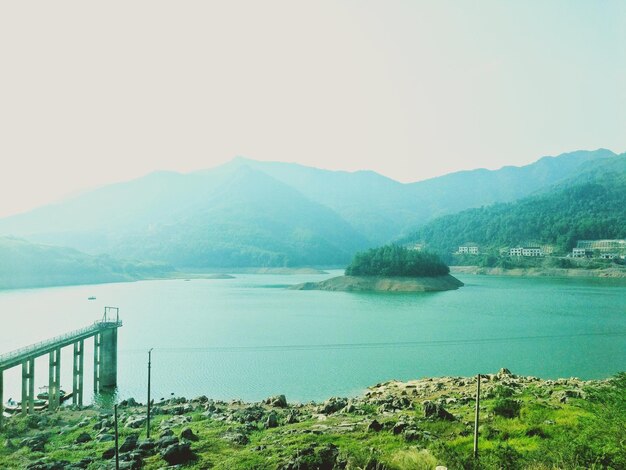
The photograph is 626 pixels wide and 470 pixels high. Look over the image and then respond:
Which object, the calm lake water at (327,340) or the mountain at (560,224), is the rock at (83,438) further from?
the mountain at (560,224)

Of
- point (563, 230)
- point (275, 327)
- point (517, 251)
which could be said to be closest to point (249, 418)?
point (275, 327)

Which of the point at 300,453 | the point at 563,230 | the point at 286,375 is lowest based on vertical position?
the point at 286,375

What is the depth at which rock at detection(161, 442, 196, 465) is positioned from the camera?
1326 centimetres

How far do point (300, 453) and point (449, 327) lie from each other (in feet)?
128

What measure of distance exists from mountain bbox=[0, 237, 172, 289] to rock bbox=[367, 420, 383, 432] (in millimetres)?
112099

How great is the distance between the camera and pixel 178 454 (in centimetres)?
1338

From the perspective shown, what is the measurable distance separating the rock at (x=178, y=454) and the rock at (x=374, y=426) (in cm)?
515

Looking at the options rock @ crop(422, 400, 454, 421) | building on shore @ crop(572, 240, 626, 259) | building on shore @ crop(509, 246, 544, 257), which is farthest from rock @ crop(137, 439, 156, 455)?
building on shore @ crop(509, 246, 544, 257)

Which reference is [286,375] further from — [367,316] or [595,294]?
[595,294]

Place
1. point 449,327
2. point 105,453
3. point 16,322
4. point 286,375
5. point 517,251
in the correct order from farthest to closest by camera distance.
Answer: point 517,251
point 16,322
point 449,327
point 286,375
point 105,453

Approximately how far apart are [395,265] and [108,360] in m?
73.5

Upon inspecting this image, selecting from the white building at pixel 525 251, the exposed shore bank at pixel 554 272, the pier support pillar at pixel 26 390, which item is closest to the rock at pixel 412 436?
the pier support pillar at pixel 26 390

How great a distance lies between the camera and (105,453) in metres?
14.4

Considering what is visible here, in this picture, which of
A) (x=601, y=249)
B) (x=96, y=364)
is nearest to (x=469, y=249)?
(x=601, y=249)
